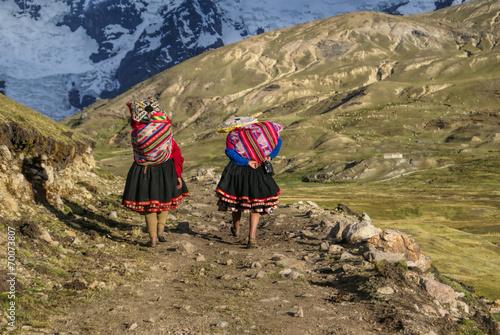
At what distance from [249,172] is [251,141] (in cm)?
87

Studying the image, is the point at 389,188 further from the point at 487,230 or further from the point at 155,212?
the point at 155,212

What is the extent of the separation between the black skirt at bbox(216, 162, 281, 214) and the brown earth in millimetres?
1206

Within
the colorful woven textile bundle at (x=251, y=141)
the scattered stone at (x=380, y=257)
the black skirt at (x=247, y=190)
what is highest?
the colorful woven textile bundle at (x=251, y=141)

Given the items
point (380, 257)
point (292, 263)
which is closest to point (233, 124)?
point (292, 263)

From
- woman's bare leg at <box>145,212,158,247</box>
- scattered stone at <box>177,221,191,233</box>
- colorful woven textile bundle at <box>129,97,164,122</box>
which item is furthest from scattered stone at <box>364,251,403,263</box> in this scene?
scattered stone at <box>177,221,191,233</box>

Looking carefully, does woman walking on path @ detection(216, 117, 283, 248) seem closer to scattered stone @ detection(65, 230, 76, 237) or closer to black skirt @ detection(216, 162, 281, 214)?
black skirt @ detection(216, 162, 281, 214)

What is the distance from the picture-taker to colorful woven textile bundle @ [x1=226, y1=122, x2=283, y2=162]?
1289 cm

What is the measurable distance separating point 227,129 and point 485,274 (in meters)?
16.9

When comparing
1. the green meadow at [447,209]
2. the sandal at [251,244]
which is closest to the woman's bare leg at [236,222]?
the sandal at [251,244]

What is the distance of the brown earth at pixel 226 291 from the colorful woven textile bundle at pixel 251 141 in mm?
2656

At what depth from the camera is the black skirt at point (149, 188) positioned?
12078 mm

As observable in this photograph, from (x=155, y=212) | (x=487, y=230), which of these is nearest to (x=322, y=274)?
(x=155, y=212)

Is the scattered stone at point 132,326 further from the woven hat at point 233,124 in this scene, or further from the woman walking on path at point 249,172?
the woven hat at point 233,124

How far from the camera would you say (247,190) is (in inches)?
509
